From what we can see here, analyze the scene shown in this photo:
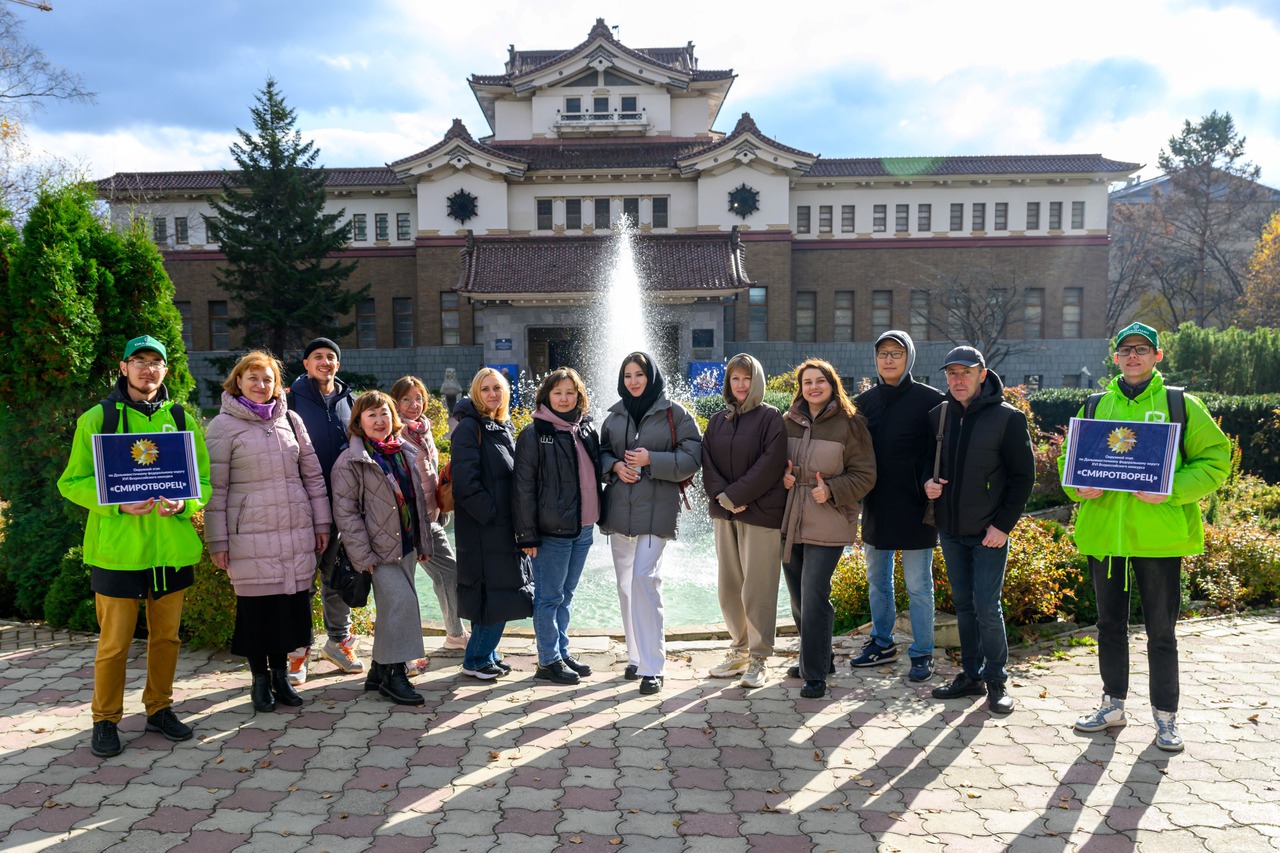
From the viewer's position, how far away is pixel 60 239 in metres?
6.54

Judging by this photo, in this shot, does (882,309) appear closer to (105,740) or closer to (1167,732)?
(1167,732)

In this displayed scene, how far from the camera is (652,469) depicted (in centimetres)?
515

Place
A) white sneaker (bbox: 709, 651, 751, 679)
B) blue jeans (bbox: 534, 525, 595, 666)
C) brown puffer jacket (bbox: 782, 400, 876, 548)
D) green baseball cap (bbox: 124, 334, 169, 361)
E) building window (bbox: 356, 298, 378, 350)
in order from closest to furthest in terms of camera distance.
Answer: green baseball cap (bbox: 124, 334, 169, 361)
brown puffer jacket (bbox: 782, 400, 876, 548)
blue jeans (bbox: 534, 525, 595, 666)
white sneaker (bbox: 709, 651, 751, 679)
building window (bbox: 356, 298, 378, 350)

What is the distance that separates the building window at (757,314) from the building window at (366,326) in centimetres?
1466

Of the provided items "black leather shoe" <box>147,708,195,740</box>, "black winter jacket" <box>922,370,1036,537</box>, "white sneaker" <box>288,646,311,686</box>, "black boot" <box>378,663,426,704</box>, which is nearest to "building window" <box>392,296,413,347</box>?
"white sneaker" <box>288,646,311,686</box>

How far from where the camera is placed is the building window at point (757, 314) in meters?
31.0

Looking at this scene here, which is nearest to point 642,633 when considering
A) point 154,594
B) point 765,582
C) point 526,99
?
point 765,582

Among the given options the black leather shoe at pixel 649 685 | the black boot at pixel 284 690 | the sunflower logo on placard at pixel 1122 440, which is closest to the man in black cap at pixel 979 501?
the sunflower logo on placard at pixel 1122 440

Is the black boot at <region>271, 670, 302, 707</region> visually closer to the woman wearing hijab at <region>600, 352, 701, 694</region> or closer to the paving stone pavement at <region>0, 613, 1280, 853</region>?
the paving stone pavement at <region>0, 613, 1280, 853</region>

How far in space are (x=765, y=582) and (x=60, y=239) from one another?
6.14 meters

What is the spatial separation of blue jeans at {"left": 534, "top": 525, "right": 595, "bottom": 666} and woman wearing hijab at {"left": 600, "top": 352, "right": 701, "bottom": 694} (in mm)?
277

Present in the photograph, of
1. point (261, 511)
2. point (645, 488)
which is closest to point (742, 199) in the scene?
point (645, 488)

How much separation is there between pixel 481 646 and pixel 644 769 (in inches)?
65.8

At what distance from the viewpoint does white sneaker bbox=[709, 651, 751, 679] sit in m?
5.46
